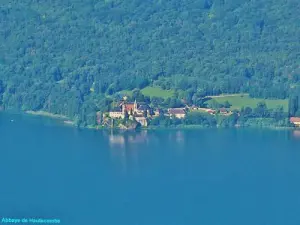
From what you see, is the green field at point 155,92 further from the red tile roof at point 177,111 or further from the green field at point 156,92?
the red tile roof at point 177,111

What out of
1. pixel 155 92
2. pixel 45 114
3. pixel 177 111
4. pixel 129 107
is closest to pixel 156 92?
pixel 155 92

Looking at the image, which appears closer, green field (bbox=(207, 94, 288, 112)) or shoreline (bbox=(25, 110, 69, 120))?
green field (bbox=(207, 94, 288, 112))

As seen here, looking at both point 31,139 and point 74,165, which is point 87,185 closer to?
point 74,165

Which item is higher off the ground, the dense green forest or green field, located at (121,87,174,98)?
the dense green forest

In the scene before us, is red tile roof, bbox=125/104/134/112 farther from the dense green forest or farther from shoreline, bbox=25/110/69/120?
shoreline, bbox=25/110/69/120

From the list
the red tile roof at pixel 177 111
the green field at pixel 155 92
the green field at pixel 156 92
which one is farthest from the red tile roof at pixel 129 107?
the green field at pixel 156 92

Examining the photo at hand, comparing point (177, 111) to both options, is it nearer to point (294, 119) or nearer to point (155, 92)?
point (155, 92)

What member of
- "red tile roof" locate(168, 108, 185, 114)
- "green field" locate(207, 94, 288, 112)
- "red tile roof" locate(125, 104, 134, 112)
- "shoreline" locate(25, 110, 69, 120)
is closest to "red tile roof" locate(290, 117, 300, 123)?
"green field" locate(207, 94, 288, 112)
